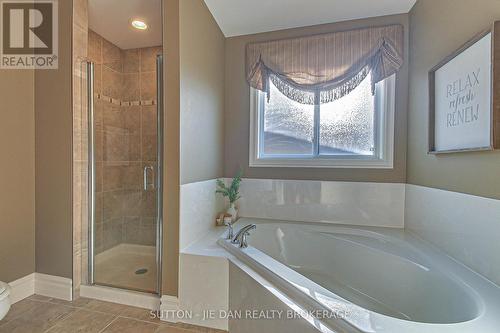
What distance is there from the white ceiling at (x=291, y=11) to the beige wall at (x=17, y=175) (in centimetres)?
164

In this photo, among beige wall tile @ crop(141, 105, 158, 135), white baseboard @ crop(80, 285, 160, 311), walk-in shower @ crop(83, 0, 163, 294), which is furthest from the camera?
beige wall tile @ crop(141, 105, 158, 135)


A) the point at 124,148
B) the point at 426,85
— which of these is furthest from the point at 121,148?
the point at 426,85

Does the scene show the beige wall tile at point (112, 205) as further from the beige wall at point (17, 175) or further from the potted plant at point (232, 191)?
the potted plant at point (232, 191)

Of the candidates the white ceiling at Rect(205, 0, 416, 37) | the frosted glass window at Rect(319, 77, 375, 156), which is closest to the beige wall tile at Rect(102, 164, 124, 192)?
the white ceiling at Rect(205, 0, 416, 37)

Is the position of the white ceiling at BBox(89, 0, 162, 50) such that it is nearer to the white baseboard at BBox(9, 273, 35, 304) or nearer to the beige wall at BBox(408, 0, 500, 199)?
the beige wall at BBox(408, 0, 500, 199)

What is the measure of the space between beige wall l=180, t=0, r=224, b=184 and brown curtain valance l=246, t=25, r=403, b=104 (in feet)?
1.29

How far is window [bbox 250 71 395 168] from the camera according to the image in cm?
221

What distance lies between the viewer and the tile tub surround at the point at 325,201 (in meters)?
2.16

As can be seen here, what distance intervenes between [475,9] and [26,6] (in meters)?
3.04

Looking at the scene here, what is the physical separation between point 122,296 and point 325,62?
2623 millimetres

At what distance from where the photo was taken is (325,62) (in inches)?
88.3

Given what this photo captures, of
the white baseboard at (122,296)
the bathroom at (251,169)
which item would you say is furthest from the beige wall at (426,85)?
the white baseboard at (122,296)

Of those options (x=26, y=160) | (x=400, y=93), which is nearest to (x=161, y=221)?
(x=26, y=160)

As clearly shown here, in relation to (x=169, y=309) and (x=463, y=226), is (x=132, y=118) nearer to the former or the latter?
(x=169, y=309)
